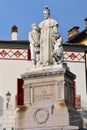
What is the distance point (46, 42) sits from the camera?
66.4 ft

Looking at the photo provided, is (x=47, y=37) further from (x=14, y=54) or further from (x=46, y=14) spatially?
(x=14, y=54)

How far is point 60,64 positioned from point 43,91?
52.3 inches

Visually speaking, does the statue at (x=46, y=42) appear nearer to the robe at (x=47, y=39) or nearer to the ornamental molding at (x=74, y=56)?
the robe at (x=47, y=39)

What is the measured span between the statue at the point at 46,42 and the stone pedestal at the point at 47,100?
456mm

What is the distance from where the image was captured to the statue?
784 inches

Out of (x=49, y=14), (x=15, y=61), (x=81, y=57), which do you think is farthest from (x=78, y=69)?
(x=49, y=14)

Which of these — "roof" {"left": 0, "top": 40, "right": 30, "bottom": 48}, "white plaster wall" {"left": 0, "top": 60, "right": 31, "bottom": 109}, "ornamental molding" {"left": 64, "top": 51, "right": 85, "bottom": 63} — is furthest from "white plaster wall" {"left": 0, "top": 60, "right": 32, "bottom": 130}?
"ornamental molding" {"left": 64, "top": 51, "right": 85, "bottom": 63}

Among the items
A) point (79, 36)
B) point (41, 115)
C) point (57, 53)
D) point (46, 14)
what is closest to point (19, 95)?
point (46, 14)

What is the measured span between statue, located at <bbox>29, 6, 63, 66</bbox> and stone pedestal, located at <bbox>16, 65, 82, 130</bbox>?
456 mm

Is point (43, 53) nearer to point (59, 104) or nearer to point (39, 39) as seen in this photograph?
point (39, 39)

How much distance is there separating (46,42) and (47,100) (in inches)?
102

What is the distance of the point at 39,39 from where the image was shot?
811 inches

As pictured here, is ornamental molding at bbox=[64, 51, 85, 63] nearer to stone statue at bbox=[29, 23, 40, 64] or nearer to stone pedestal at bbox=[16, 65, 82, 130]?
stone statue at bbox=[29, 23, 40, 64]

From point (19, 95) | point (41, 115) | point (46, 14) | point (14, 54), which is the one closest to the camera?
point (41, 115)
